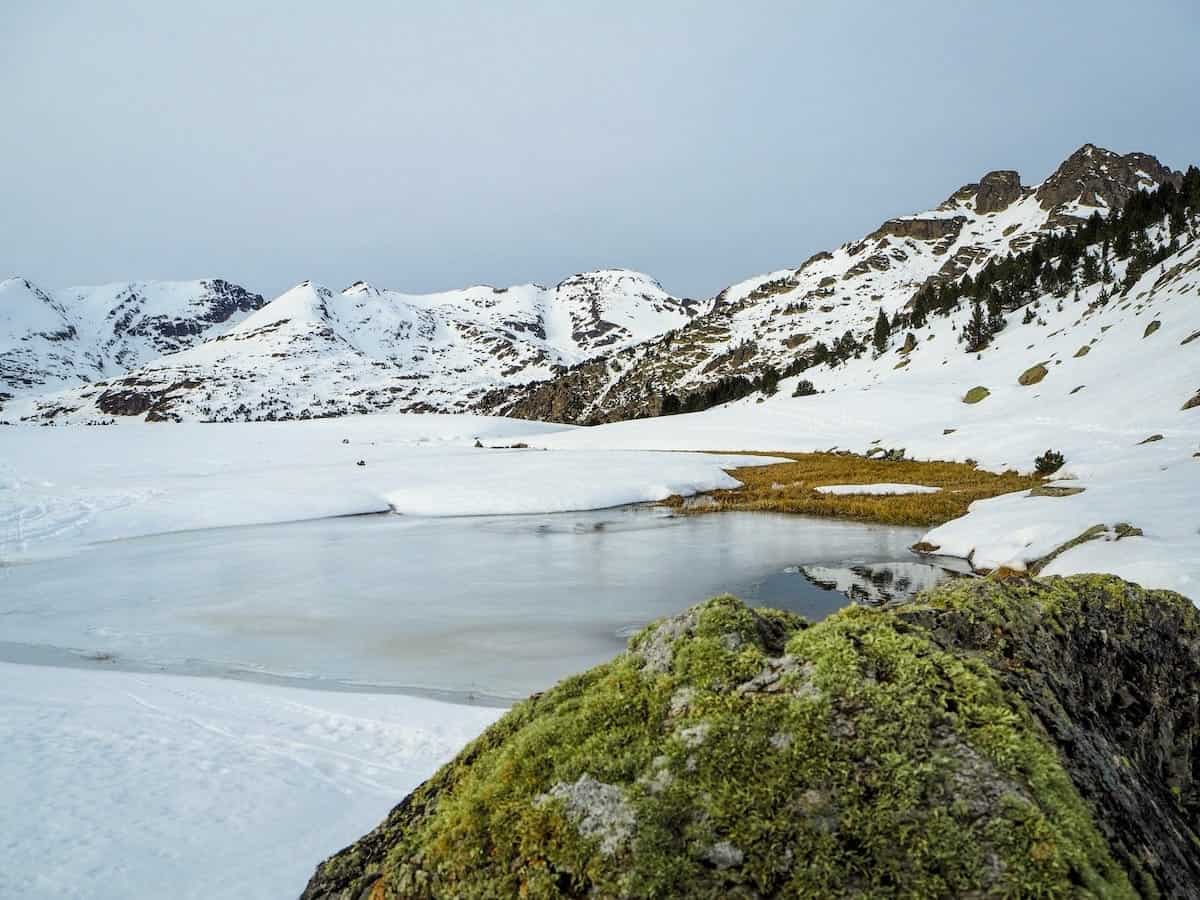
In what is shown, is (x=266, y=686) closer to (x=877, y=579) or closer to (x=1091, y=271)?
(x=877, y=579)

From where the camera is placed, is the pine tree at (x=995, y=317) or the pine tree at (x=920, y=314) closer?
the pine tree at (x=995, y=317)

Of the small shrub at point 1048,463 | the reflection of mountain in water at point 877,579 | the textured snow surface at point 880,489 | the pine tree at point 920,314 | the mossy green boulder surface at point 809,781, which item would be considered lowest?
the reflection of mountain in water at point 877,579

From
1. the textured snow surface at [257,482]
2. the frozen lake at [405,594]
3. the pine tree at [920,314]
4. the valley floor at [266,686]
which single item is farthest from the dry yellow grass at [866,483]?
the pine tree at [920,314]

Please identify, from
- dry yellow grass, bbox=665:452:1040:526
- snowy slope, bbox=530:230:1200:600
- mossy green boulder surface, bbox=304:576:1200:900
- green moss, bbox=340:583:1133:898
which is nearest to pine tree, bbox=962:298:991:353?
snowy slope, bbox=530:230:1200:600

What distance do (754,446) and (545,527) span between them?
37.1m

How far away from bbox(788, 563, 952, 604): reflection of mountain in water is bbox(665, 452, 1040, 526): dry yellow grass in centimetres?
A: 843

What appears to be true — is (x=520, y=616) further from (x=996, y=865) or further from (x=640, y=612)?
(x=996, y=865)

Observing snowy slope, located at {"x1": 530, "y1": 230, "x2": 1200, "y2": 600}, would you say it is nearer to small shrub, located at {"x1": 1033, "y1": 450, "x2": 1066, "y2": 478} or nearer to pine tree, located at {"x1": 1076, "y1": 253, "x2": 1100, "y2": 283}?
small shrub, located at {"x1": 1033, "y1": 450, "x2": 1066, "y2": 478}

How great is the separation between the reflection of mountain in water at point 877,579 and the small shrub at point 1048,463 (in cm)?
1937

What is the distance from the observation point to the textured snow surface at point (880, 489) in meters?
31.1

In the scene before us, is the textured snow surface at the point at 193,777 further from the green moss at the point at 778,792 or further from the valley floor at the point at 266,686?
the green moss at the point at 778,792

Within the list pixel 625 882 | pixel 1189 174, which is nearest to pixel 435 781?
pixel 625 882

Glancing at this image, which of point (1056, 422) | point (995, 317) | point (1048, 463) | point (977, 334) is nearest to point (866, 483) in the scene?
point (1048, 463)

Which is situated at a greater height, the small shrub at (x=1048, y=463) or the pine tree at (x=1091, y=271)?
the pine tree at (x=1091, y=271)
